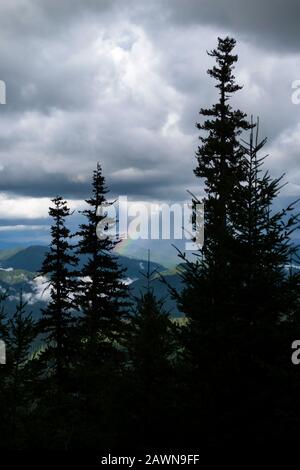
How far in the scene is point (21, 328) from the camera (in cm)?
1980

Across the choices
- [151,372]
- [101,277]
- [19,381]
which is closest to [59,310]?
[101,277]

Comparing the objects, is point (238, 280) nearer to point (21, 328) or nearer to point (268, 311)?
point (268, 311)

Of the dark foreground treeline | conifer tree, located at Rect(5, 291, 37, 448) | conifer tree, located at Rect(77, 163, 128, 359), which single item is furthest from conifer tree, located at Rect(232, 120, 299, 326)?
conifer tree, located at Rect(77, 163, 128, 359)

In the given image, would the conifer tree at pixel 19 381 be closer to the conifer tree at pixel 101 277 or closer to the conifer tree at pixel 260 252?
the conifer tree at pixel 101 277

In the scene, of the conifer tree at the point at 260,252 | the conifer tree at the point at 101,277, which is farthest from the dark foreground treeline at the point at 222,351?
the conifer tree at the point at 101,277

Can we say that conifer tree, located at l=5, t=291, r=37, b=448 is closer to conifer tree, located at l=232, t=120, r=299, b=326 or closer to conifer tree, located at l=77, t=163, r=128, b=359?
conifer tree, located at l=77, t=163, r=128, b=359

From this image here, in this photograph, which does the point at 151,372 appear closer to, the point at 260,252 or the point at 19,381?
the point at 260,252

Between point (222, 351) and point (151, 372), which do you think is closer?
point (222, 351)

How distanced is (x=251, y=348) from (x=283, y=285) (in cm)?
159

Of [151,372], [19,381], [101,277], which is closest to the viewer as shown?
[151,372]

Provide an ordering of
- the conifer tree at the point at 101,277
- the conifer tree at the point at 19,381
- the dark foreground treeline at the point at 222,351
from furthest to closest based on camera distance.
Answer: the conifer tree at the point at 101,277 < the conifer tree at the point at 19,381 < the dark foreground treeline at the point at 222,351

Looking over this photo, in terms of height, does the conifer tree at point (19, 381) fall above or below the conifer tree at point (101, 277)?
below

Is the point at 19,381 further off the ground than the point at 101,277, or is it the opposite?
the point at 101,277

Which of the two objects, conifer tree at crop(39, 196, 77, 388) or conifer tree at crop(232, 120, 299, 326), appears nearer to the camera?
conifer tree at crop(232, 120, 299, 326)
